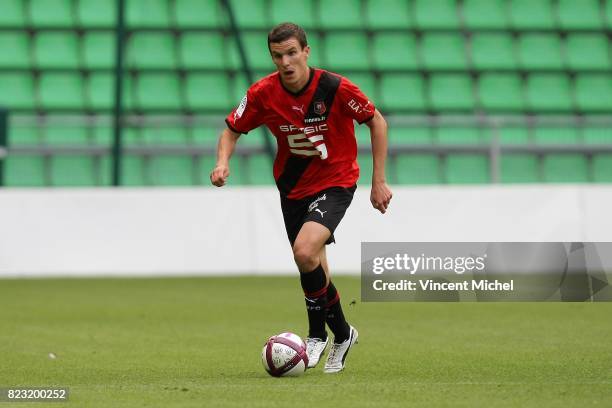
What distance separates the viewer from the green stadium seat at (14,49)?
19406 millimetres

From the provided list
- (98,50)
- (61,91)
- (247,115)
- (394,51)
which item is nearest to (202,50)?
(98,50)

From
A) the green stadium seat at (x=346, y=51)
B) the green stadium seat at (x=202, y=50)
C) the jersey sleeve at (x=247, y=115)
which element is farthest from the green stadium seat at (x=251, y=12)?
the jersey sleeve at (x=247, y=115)

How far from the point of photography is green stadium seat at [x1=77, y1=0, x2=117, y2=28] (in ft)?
65.7

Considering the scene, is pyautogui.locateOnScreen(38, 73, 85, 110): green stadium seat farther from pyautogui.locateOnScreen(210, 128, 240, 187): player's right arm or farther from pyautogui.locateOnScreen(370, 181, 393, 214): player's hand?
pyautogui.locateOnScreen(370, 181, 393, 214): player's hand

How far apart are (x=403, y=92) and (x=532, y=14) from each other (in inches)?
126

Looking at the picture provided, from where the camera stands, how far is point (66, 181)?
16.3 m

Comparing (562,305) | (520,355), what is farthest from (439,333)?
(562,305)

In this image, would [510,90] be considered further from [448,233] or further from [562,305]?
[562,305]

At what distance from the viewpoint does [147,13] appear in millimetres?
20406

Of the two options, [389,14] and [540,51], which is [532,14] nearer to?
[540,51]

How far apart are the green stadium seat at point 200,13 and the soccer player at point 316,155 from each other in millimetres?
12963

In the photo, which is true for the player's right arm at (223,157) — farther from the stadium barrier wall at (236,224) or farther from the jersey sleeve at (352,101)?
the stadium barrier wall at (236,224)

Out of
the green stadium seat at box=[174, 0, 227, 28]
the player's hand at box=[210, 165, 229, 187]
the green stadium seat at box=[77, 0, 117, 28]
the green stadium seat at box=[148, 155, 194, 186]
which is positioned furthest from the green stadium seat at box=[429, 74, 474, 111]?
the player's hand at box=[210, 165, 229, 187]

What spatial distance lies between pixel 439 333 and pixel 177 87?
1046cm
